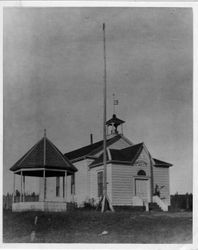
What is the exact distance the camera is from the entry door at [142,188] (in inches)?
306

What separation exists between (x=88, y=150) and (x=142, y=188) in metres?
0.97

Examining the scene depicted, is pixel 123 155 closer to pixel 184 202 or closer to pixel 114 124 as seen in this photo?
pixel 114 124

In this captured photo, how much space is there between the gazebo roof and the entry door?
0.95m

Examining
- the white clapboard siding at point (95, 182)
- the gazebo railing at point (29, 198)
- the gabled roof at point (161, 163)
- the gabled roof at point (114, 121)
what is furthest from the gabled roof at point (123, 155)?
the gazebo railing at point (29, 198)

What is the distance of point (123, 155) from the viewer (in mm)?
7984

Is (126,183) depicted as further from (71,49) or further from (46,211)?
(71,49)

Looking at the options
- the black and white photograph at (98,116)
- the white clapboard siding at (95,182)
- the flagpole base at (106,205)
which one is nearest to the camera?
the black and white photograph at (98,116)

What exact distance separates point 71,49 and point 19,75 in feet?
2.80

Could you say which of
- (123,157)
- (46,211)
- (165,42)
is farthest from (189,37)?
(46,211)

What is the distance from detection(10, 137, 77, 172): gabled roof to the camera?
7.59 m

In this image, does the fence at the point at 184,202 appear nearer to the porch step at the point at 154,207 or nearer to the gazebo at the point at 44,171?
the porch step at the point at 154,207

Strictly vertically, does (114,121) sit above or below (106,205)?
above

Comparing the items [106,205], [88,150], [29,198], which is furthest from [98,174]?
[29,198]

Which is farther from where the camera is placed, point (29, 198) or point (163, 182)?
point (163, 182)
